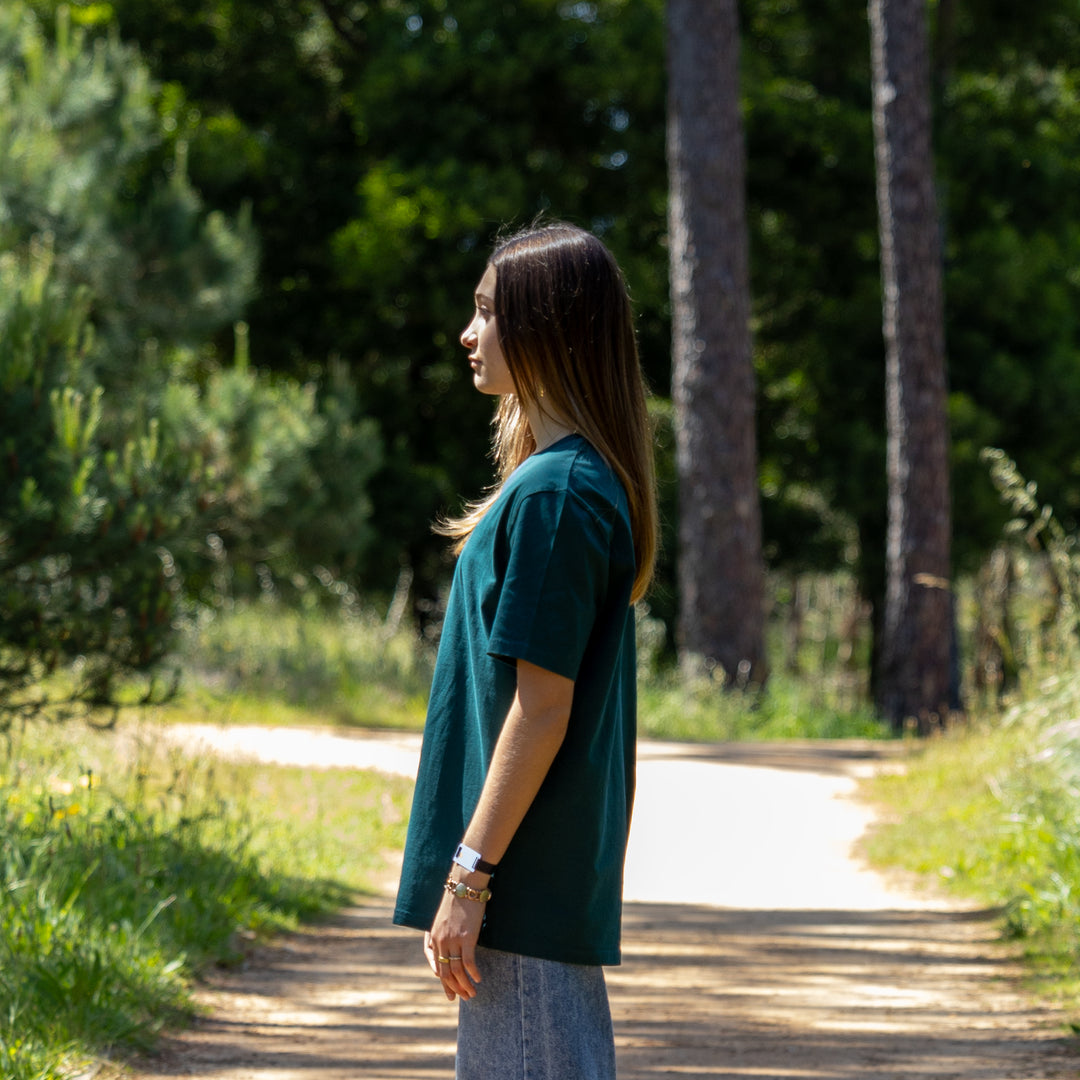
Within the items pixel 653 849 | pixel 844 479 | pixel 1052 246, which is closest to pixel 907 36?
pixel 1052 246

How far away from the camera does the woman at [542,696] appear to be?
2170 millimetres

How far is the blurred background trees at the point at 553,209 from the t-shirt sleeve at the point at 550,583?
10.6 m

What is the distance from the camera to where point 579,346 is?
7.80ft

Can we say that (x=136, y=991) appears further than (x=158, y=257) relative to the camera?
No

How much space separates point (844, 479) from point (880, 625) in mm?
2458

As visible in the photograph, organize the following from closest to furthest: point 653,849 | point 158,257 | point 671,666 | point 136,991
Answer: point 136,991, point 653,849, point 158,257, point 671,666

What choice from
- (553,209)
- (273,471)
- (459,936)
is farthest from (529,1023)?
(553,209)

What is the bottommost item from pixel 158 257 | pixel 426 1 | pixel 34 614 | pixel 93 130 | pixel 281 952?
pixel 281 952

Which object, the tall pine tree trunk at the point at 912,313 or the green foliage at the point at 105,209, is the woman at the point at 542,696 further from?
the tall pine tree trunk at the point at 912,313

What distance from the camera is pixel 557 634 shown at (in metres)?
2.15

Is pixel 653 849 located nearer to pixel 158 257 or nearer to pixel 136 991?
pixel 136 991

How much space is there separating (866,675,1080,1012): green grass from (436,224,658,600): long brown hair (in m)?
2.98

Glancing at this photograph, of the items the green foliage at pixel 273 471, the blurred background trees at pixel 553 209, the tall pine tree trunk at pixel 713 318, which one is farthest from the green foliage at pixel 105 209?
the tall pine tree trunk at pixel 713 318

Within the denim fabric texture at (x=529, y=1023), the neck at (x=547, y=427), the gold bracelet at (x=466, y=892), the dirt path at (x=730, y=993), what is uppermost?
the neck at (x=547, y=427)
